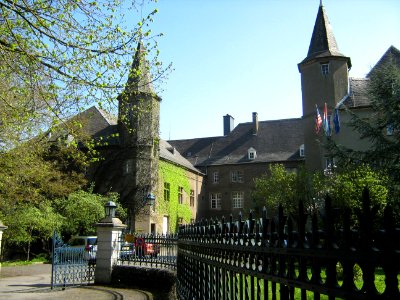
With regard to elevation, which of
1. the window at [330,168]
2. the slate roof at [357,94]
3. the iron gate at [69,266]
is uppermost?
the slate roof at [357,94]

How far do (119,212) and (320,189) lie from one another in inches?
604

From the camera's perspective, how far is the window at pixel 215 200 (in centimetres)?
4678

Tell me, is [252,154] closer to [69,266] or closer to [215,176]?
[215,176]

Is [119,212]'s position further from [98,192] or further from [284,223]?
[284,223]

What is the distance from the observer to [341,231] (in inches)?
78.2

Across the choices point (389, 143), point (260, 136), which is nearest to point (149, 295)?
point (389, 143)

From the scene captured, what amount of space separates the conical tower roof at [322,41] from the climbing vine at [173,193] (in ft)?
50.4

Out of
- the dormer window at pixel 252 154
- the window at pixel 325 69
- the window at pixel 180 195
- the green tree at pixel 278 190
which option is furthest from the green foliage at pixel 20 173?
the dormer window at pixel 252 154

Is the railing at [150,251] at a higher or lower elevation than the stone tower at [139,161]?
lower

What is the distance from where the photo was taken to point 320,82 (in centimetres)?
3212

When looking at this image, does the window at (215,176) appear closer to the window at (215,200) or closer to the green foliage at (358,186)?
the window at (215,200)

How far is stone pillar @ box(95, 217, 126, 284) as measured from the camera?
13.2 m

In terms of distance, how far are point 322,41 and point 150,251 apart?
26.1 meters

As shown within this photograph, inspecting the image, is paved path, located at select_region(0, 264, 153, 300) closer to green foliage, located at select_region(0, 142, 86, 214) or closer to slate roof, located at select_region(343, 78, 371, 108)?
green foliage, located at select_region(0, 142, 86, 214)
